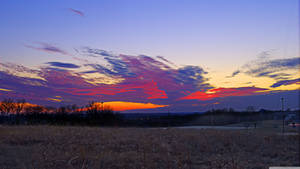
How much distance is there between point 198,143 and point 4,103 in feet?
112

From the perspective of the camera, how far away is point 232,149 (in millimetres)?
14469

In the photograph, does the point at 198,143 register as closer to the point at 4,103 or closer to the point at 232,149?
the point at 232,149

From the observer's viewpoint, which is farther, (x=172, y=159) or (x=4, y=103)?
(x=4, y=103)

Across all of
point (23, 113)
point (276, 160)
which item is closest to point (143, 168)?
point (276, 160)

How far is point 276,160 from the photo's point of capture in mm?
11852

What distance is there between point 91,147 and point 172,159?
4.40 metres

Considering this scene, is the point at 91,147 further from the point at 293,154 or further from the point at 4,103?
the point at 4,103

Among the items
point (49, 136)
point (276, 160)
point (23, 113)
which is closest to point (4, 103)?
point (23, 113)

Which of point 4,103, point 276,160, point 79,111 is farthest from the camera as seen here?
point 79,111

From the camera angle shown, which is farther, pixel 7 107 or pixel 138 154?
pixel 7 107

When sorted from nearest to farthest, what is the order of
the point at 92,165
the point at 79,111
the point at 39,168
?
the point at 39,168
the point at 92,165
the point at 79,111

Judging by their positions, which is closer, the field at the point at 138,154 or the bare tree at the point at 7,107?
the field at the point at 138,154

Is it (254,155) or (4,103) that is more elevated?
(4,103)

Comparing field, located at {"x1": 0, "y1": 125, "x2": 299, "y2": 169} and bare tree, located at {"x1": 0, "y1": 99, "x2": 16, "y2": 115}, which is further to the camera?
bare tree, located at {"x1": 0, "y1": 99, "x2": 16, "y2": 115}
